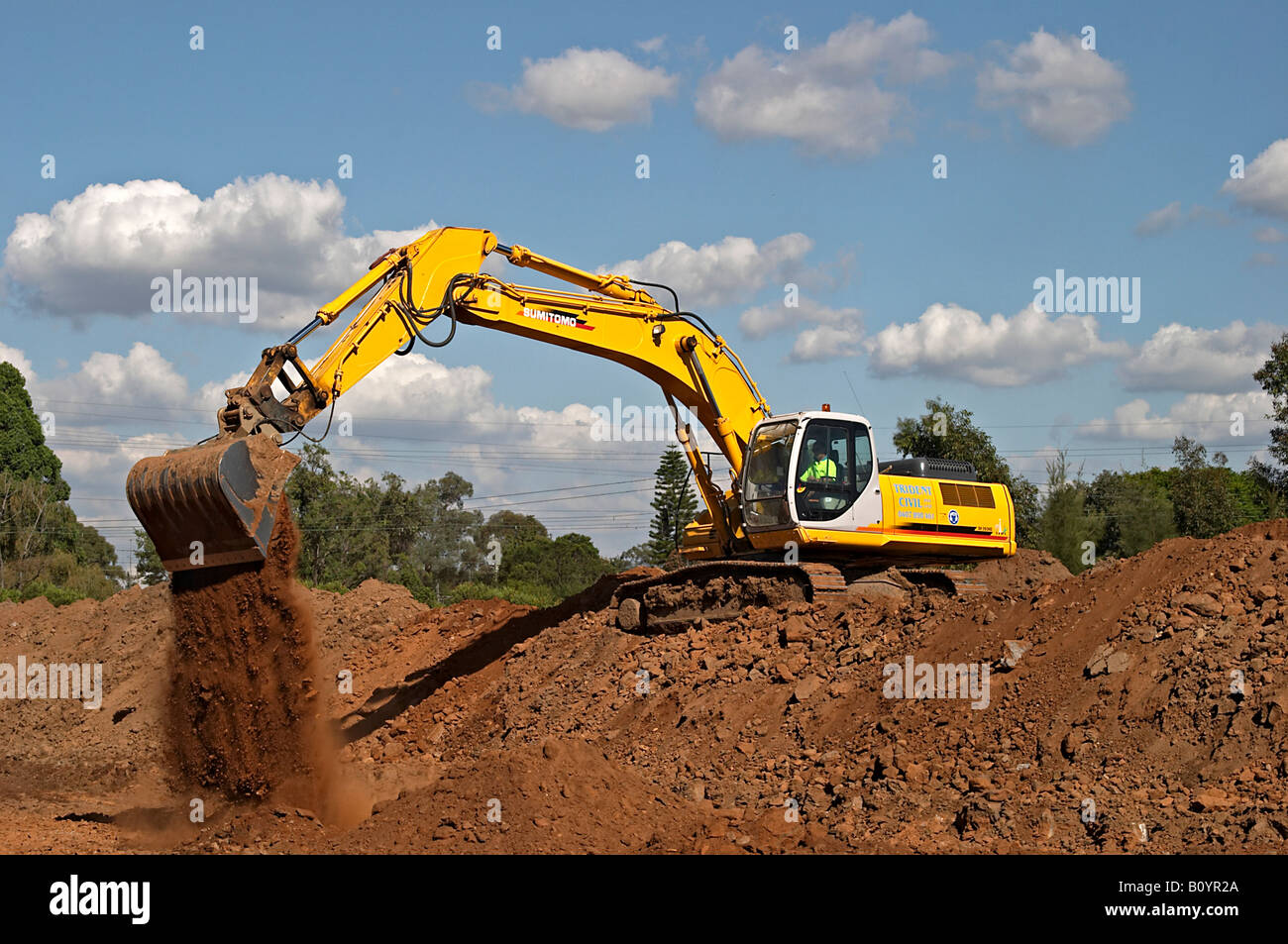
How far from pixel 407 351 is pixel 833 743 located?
6474mm

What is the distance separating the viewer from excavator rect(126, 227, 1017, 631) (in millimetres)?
13312

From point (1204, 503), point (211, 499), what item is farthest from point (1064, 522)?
point (211, 499)

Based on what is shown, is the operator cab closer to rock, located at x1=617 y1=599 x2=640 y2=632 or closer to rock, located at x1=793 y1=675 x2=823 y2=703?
rock, located at x1=617 y1=599 x2=640 y2=632

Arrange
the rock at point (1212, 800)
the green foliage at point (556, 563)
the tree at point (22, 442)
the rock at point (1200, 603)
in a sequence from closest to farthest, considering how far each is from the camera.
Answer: the rock at point (1212, 800) < the rock at point (1200, 603) < the tree at point (22, 442) < the green foliage at point (556, 563)

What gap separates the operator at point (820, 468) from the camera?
611 inches

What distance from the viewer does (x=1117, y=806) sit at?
9.05m

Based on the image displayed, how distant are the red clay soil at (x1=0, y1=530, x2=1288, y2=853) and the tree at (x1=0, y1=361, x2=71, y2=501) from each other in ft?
130

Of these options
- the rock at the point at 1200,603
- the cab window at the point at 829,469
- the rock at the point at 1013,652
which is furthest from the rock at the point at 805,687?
the rock at the point at 1200,603

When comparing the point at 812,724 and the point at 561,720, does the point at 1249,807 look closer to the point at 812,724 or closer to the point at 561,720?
the point at 812,724

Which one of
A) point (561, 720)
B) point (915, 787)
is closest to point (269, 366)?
point (561, 720)

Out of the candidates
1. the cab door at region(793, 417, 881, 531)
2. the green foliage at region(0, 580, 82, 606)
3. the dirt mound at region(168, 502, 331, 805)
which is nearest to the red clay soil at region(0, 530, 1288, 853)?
the dirt mound at region(168, 502, 331, 805)

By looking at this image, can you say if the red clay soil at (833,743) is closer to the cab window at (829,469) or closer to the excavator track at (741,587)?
the excavator track at (741,587)

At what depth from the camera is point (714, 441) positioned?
17.1m

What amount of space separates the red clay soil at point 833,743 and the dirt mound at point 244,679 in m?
0.31
